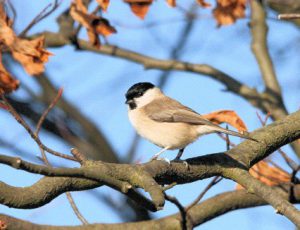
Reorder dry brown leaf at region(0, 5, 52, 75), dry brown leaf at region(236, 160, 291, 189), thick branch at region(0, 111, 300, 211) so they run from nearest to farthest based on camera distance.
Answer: thick branch at region(0, 111, 300, 211) < dry brown leaf at region(0, 5, 52, 75) < dry brown leaf at region(236, 160, 291, 189)

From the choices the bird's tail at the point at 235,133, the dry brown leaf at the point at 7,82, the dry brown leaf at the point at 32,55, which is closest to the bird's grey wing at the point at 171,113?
the bird's tail at the point at 235,133

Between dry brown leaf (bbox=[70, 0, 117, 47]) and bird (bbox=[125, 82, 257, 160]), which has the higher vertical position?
dry brown leaf (bbox=[70, 0, 117, 47])

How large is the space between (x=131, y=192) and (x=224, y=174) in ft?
3.19

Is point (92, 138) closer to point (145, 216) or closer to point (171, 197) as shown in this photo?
point (145, 216)

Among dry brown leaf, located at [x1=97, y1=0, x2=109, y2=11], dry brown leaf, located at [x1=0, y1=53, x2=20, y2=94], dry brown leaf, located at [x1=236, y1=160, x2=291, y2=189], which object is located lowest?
dry brown leaf, located at [x1=236, y1=160, x2=291, y2=189]

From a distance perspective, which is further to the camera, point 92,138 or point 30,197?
point 92,138

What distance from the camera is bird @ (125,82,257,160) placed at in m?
4.59

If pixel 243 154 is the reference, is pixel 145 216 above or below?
below

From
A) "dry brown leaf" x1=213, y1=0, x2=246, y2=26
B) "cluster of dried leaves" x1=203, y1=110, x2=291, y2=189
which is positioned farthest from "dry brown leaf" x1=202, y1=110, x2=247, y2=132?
"dry brown leaf" x1=213, y1=0, x2=246, y2=26

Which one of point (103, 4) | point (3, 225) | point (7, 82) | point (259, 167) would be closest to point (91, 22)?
point (103, 4)

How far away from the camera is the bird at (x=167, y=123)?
4.59 m

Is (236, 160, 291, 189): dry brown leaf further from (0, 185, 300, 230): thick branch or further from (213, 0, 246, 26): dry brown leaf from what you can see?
(213, 0, 246, 26): dry brown leaf

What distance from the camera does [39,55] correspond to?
4.46 m

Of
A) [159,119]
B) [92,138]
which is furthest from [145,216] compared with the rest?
[159,119]
